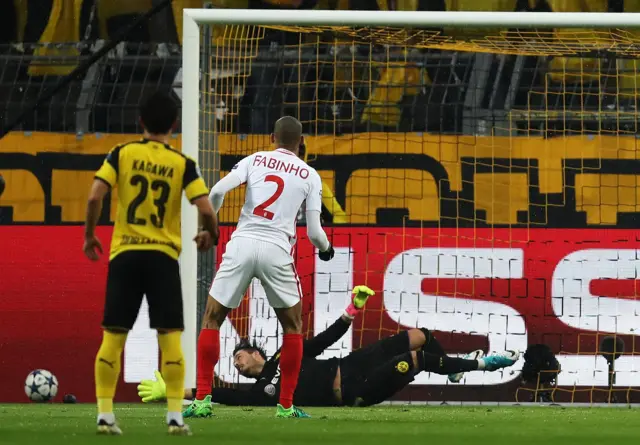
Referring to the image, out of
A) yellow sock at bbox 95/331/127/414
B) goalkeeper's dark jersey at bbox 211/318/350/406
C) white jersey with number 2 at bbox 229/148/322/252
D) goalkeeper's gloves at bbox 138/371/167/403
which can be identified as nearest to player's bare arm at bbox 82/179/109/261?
yellow sock at bbox 95/331/127/414

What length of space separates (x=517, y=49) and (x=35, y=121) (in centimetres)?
403

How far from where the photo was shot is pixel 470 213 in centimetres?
1079

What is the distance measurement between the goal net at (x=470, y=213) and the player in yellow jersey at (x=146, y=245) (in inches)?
182

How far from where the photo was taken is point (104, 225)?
35.3 feet

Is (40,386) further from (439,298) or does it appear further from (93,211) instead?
(93,211)

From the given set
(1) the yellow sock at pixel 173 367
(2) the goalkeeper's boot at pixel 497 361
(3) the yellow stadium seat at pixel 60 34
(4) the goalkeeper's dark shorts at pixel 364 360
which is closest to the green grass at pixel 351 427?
(1) the yellow sock at pixel 173 367

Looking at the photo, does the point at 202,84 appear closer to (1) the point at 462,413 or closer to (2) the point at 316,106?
(2) the point at 316,106

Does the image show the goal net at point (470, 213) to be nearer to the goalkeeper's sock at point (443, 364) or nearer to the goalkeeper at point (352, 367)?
the goalkeeper at point (352, 367)

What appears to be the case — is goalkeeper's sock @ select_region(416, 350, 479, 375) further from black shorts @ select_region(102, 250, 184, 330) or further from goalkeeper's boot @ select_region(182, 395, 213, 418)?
black shorts @ select_region(102, 250, 184, 330)

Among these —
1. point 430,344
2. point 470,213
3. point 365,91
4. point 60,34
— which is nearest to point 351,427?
point 430,344

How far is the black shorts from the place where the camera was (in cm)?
564

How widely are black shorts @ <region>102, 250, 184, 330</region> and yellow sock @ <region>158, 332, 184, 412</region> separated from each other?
0.07 m

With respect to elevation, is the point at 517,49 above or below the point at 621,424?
above

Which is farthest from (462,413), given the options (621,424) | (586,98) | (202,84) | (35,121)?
(35,121)
